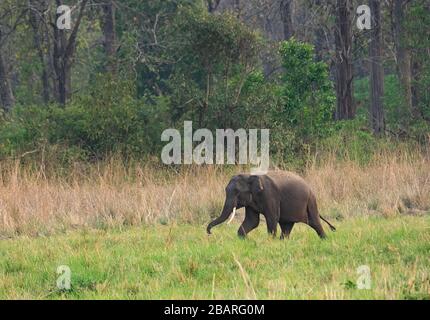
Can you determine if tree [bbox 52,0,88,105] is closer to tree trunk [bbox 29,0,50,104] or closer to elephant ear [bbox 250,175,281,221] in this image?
tree trunk [bbox 29,0,50,104]

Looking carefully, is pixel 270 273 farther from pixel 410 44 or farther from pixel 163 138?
pixel 410 44

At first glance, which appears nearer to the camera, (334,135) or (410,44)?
(334,135)

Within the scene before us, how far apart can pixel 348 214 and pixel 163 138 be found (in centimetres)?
778

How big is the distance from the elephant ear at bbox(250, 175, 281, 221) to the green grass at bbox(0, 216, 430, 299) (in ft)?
1.08

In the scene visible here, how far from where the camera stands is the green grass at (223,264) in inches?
312

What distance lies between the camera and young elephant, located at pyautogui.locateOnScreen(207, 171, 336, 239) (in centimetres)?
1143

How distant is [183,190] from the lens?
1512cm

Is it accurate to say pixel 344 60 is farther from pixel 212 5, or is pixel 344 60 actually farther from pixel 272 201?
pixel 272 201

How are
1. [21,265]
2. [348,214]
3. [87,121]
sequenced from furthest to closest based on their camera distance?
[87,121] < [348,214] < [21,265]

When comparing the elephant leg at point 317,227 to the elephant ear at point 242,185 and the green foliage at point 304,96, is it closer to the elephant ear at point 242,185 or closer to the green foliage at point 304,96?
the elephant ear at point 242,185

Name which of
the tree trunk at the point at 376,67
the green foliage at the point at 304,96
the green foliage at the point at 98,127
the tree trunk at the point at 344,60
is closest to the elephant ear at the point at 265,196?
the green foliage at the point at 98,127

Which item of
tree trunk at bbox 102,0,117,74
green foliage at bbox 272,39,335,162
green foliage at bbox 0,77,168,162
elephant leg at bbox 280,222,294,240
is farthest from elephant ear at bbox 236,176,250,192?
tree trunk at bbox 102,0,117,74

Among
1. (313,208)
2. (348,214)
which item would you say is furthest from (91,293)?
(348,214)

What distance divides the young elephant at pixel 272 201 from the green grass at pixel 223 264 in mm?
230
